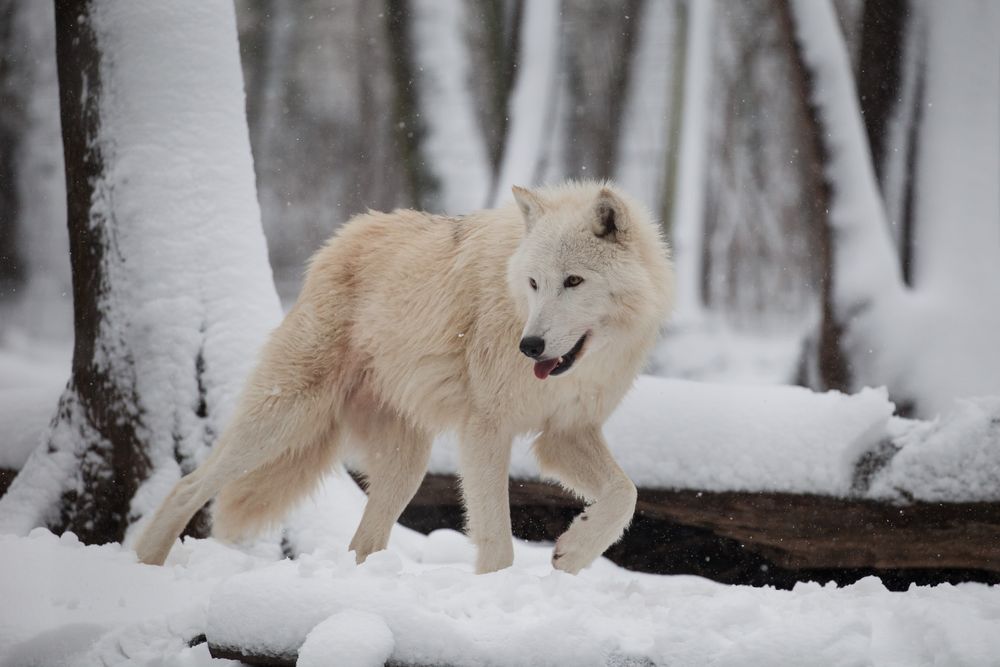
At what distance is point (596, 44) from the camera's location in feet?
31.4

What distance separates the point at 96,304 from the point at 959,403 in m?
4.42

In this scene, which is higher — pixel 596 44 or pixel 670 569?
pixel 596 44

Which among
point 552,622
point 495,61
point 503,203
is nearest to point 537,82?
point 495,61

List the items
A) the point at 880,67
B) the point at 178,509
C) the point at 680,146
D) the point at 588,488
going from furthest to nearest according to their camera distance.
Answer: the point at 680,146 < the point at 880,67 < the point at 178,509 < the point at 588,488

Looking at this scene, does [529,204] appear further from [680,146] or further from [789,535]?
[680,146]

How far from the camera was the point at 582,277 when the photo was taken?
11.5ft

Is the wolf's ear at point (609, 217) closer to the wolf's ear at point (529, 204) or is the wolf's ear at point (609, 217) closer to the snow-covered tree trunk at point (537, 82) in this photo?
the wolf's ear at point (529, 204)

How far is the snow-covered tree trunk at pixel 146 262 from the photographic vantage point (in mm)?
4805

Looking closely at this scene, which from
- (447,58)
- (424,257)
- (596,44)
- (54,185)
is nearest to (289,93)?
(447,58)

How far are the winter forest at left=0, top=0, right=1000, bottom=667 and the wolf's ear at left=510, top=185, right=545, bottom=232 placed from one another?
0.72 metres

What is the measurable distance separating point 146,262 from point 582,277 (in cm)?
258

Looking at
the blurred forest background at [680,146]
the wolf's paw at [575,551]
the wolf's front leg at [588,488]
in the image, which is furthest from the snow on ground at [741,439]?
the blurred forest background at [680,146]

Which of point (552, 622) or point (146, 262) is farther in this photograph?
point (146, 262)

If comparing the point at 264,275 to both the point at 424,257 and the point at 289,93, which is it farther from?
the point at 289,93
